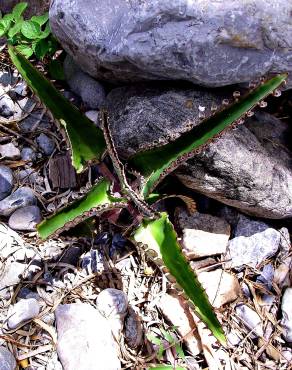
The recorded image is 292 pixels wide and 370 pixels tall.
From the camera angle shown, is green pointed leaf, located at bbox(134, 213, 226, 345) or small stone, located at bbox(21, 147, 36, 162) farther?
small stone, located at bbox(21, 147, 36, 162)

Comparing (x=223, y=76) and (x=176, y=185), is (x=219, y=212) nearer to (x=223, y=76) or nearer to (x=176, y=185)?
(x=176, y=185)

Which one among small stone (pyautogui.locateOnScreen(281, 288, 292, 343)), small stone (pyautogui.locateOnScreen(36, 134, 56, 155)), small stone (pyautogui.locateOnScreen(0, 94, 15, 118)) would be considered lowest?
small stone (pyautogui.locateOnScreen(281, 288, 292, 343))

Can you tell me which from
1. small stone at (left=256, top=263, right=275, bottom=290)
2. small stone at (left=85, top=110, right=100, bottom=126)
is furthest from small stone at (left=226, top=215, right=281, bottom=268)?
small stone at (left=85, top=110, right=100, bottom=126)

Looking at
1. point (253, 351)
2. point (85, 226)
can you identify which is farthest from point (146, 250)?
point (253, 351)

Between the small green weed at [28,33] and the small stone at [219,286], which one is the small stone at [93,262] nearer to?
the small stone at [219,286]

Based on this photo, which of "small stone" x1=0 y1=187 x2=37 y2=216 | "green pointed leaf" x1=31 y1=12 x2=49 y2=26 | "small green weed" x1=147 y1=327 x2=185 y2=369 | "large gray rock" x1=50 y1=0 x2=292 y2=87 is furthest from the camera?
"green pointed leaf" x1=31 y1=12 x2=49 y2=26

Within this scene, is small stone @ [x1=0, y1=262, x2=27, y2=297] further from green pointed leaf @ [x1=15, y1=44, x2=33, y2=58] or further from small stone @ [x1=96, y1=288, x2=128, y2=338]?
green pointed leaf @ [x1=15, y1=44, x2=33, y2=58]
